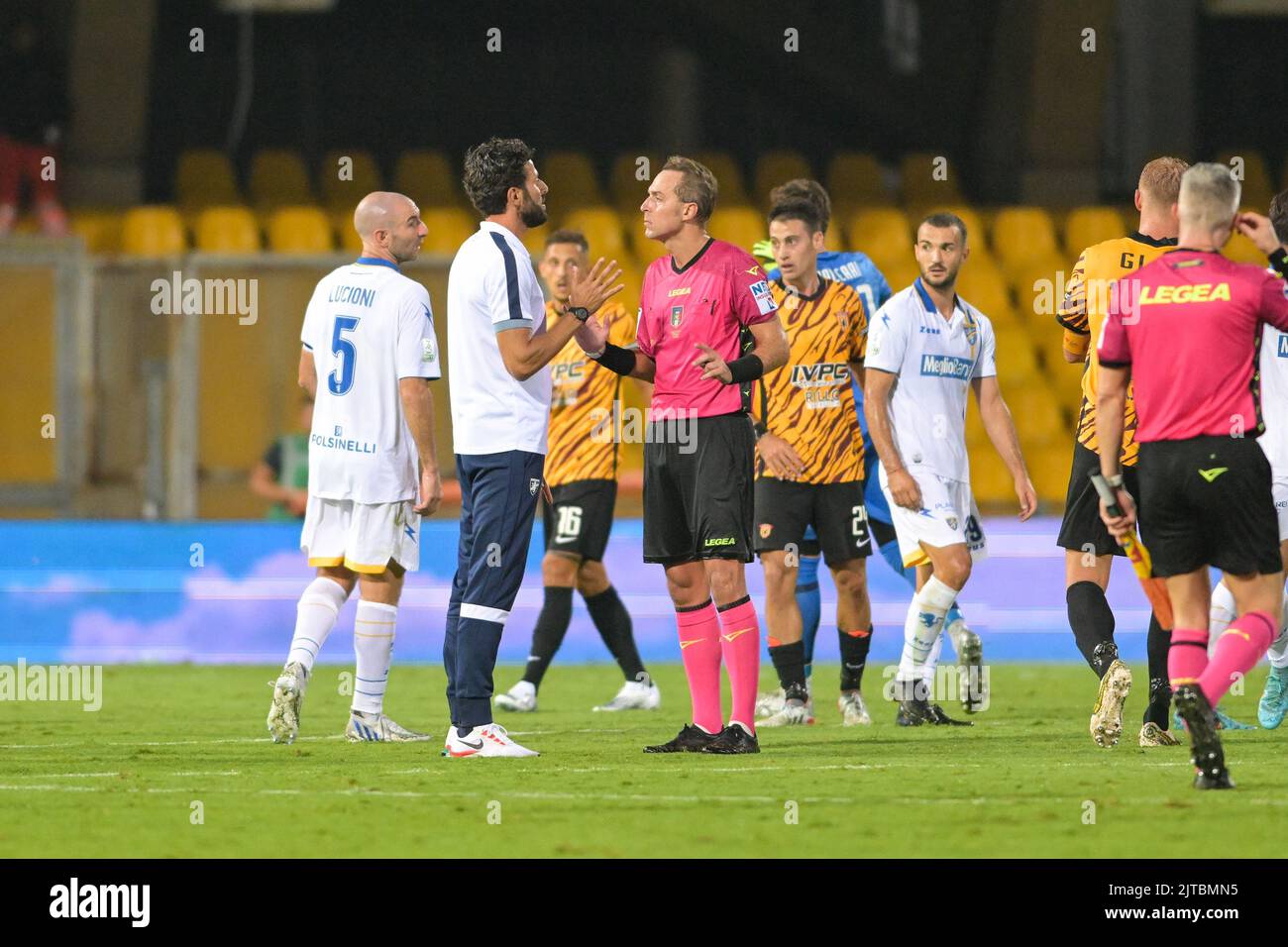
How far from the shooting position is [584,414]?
982 centimetres

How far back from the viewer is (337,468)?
7762 millimetres

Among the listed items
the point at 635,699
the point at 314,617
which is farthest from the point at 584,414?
the point at 314,617

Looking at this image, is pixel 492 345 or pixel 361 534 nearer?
pixel 492 345

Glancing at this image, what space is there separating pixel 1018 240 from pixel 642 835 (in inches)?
477

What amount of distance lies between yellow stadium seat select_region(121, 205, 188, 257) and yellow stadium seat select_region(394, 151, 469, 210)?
2.40 m

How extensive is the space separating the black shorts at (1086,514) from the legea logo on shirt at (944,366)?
2.88 feet

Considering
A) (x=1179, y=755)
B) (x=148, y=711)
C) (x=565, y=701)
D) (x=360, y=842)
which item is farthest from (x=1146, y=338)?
(x=148, y=711)

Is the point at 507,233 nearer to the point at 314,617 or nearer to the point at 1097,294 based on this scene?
the point at 314,617

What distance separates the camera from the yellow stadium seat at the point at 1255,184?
17.7 meters

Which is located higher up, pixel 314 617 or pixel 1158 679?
pixel 314 617

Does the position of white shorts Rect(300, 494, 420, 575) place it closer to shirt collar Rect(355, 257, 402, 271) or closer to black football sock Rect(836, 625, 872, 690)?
shirt collar Rect(355, 257, 402, 271)

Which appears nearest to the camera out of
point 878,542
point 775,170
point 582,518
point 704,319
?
point 704,319

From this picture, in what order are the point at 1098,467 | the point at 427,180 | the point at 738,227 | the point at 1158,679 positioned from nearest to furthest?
the point at 1098,467 → the point at 1158,679 → the point at 738,227 → the point at 427,180

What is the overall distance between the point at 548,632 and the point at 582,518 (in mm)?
593
